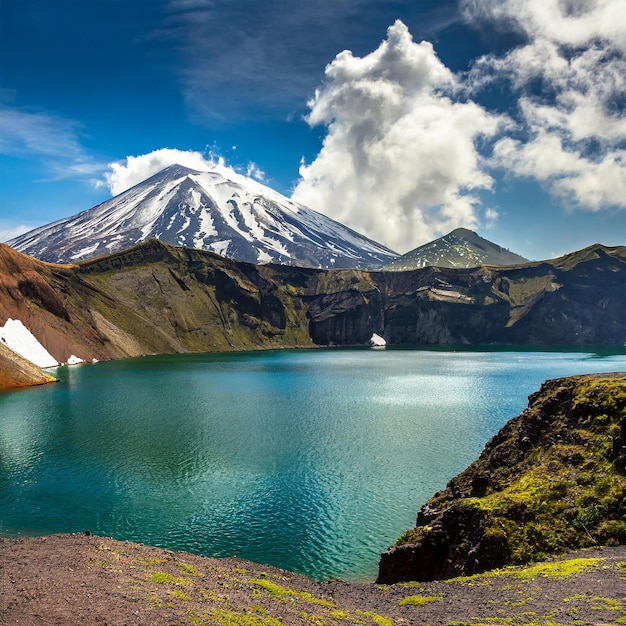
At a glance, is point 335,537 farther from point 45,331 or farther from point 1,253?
point 1,253

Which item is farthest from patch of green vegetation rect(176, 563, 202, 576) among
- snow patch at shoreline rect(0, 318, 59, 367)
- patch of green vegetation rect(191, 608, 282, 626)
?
snow patch at shoreline rect(0, 318, 59, 367)

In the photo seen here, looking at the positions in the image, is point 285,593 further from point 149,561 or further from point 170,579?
point 149,561

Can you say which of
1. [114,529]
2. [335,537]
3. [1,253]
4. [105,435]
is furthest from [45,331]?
[335,537]

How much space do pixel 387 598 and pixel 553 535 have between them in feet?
30.7

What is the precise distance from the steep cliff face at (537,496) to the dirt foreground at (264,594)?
5.47 feet

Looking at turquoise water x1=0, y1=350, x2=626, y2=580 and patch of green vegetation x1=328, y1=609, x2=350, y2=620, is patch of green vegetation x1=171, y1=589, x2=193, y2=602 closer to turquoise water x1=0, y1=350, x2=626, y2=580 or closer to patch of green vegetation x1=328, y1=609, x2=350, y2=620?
patch of green vegetation x1=328, y1=609, x2=350, y2=620

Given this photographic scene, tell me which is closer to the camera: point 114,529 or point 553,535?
point 553,535

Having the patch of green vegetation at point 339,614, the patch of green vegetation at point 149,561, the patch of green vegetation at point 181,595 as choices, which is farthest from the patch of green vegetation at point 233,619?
the patch of green vegetation at point 149,561

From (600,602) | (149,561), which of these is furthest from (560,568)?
(149,561)

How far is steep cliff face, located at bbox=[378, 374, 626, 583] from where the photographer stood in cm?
2369

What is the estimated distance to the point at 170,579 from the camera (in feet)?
72.2

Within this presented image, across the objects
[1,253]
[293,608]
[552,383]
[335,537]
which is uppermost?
[1,253]

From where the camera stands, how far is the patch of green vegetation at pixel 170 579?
2150 cm

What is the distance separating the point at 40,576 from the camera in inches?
845
